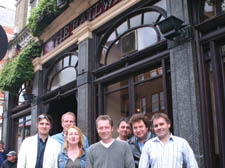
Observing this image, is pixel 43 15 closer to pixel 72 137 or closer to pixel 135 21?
pixel 135 21

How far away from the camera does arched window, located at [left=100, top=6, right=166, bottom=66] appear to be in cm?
631

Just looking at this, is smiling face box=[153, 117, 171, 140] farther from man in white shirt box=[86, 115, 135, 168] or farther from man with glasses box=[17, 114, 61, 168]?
man with glasses box=[17, 114, 61, 168]

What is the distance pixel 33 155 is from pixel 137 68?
Result: 3.30 m

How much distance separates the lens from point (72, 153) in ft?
12.5

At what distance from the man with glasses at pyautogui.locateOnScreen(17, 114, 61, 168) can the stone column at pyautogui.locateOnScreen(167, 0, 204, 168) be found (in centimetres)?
227

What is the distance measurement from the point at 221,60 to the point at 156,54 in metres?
1.51

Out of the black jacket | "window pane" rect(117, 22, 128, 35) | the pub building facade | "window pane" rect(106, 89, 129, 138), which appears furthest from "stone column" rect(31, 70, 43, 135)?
the black jacket

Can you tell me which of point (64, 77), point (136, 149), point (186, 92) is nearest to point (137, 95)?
point (186, 92)

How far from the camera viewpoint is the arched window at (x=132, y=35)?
6309mm

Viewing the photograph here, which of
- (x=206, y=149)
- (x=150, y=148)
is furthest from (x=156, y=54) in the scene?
(x=150, y=148)

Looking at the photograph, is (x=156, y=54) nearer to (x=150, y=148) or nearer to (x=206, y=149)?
(x=206, y=149)

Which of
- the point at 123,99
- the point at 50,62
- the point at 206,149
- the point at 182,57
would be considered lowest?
the point at 206,149

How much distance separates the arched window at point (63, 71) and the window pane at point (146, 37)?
272cm

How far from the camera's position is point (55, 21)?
31.3ft
